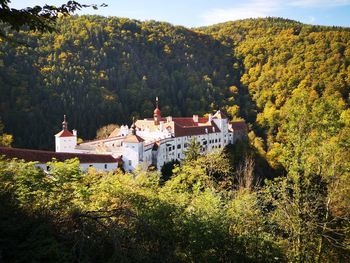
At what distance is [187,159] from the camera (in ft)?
110

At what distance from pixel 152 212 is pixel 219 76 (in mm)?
102859

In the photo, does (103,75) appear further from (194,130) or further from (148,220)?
(148,220)

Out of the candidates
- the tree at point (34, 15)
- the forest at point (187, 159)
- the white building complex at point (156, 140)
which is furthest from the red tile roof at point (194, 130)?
the tree at point (34, 15)

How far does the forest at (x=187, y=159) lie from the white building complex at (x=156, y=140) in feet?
13.8

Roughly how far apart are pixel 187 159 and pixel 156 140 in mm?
12156

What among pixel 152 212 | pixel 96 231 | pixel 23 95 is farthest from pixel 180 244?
pixel 23 95

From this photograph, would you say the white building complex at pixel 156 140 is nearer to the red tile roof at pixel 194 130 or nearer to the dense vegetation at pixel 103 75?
the red tile roof at pixel 194 130

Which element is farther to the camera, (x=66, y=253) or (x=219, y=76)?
(x=219, y=76)

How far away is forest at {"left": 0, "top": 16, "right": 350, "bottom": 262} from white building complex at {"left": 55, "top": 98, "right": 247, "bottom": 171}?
13.8ft

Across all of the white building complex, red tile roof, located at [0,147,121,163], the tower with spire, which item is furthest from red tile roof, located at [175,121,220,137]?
red tile roof, located at [0,147,121,163]

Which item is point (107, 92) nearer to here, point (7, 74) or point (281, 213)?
point (7, 74)

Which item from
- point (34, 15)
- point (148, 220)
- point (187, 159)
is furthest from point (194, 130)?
point (34, 15)

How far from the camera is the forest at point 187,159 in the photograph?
7.29 meters

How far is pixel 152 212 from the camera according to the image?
870 centimetres
